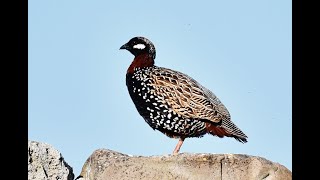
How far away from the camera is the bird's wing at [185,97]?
983 cm

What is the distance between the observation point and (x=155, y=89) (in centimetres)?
991

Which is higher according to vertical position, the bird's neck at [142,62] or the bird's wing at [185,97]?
the bird's neck at [142,62]

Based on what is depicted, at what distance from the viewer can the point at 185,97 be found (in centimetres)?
983

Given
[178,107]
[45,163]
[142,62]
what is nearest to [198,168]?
[45,163]

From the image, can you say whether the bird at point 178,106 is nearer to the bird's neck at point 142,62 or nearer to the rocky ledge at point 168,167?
the bird's neck at point 142,62

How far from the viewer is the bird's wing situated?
32.2 ft

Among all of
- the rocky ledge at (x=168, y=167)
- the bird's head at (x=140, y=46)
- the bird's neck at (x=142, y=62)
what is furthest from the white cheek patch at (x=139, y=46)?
the rocky ledge at (x=168, y=167)

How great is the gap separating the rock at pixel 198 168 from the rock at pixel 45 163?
373mm

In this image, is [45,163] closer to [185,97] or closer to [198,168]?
[198,168]

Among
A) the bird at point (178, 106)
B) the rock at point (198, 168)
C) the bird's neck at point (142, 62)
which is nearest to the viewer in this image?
the rock at point (198, 168)

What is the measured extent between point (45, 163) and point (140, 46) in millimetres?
2818
